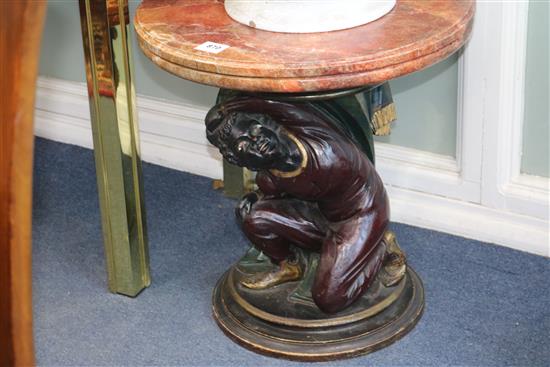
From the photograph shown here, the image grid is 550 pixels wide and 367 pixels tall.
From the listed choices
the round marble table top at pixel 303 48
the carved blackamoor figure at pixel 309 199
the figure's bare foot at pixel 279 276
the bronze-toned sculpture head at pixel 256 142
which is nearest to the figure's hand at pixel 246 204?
the carved blackamoor figure at pixel 309 199

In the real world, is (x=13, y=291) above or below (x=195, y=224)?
above

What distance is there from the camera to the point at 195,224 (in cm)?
239

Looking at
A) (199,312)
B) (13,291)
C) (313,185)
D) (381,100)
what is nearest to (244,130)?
(313,185)

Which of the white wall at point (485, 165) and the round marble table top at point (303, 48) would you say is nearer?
the round marble table top at point (303, 48)

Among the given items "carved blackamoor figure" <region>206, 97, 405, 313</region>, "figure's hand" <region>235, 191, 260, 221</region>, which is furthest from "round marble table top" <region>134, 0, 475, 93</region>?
"figure's hand" <region>235, 191, 260, 221</region>

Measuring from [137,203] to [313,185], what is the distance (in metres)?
0.42

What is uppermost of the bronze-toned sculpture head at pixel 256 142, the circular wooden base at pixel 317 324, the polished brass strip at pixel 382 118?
the bronze-toned sculpture head at pixel 256 142

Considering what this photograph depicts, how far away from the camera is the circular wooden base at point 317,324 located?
6.29ft

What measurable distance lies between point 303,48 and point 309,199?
363mm

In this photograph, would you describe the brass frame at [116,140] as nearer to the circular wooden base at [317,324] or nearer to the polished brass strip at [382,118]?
the circular wooden base at [317,324]

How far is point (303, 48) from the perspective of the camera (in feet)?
5.31

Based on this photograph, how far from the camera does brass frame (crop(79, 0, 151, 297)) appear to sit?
6.09ft

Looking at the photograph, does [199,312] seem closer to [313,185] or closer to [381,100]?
[313,185]

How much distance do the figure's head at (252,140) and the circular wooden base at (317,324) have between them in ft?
1.09
